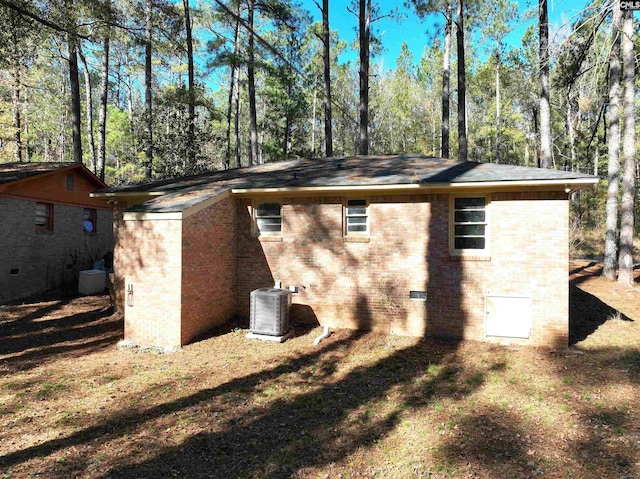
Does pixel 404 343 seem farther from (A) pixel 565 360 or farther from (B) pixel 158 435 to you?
(B) pixel 158 435

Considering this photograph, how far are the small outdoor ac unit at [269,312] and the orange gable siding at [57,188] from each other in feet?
32.5

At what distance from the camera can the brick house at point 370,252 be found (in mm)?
7289

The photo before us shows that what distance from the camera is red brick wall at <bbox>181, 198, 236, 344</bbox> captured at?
24.6 feet

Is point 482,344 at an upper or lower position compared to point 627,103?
lower

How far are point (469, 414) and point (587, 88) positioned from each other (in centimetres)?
887

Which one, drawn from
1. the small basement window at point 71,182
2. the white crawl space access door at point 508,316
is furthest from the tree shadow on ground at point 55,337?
the white crawl space access door at point 508,316

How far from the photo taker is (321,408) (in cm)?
519

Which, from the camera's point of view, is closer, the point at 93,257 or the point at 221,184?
the point at 221,184

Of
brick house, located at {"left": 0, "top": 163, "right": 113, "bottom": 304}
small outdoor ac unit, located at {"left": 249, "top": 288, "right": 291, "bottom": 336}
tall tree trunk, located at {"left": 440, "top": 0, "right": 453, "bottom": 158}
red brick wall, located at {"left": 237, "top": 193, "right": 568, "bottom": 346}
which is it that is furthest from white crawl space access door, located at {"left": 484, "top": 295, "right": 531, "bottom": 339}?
brick house, located at {"left": 0, "top": 163, "right": 113, "bottom": 304}

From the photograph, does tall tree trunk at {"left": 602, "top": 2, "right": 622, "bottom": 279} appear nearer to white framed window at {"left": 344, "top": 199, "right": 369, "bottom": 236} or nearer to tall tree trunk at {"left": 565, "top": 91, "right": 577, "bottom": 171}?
white framed window at {"left": 344, "top": 199, "right": 369, "bottom": 236}

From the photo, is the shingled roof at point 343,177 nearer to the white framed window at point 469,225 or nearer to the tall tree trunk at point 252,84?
the white framed window at point 469,225

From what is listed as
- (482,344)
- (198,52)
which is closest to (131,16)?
(198,52)

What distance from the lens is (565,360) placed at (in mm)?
6742

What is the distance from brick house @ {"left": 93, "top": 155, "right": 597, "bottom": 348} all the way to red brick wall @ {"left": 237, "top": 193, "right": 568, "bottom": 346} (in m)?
0.02
